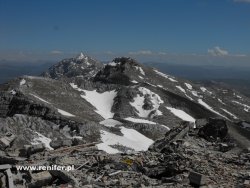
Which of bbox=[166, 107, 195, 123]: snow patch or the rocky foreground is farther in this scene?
bbox=[166, 107, 195, 123]: snow patch

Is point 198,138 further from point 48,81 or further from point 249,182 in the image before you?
point 48,81

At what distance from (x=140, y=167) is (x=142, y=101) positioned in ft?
355

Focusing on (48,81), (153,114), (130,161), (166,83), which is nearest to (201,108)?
(153,114)

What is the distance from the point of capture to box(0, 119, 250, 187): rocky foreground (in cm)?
2025

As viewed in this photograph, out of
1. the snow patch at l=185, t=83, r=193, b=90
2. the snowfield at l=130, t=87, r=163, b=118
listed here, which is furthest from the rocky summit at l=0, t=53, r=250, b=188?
the snow patch at l=185, t=83, r=193, b=90

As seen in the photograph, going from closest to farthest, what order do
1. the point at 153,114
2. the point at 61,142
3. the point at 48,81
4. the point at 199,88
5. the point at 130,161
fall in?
the point at 130,161
the point at 61,142
the point at 153,114
the point at 48,81
the point at 199,88

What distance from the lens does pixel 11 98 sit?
4373 inches

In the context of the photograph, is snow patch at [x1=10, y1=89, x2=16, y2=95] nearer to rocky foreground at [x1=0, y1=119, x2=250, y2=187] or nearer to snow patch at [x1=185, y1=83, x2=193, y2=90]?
rocky foreground at [x1=0, y1=119, x2=250, y2=187]

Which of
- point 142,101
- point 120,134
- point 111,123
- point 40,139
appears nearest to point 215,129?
point 40,139

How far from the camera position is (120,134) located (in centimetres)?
8344

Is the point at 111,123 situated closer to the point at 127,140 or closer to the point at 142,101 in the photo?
the point at 127,140

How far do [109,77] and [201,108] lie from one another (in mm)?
43497

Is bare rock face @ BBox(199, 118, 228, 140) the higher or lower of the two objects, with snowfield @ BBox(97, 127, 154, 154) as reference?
higher

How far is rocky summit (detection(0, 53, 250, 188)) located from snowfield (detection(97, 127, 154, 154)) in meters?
0.19
